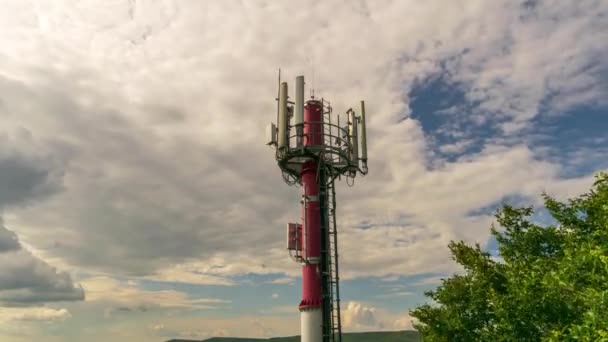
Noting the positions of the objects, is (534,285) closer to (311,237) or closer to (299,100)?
(311,237)

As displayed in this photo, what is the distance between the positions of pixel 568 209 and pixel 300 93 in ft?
84.2

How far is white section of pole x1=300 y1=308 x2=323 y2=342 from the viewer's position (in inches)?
1630

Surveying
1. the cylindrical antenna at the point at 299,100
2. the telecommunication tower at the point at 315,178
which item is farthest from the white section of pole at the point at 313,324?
the cylindrical antenna at the point at 299,100

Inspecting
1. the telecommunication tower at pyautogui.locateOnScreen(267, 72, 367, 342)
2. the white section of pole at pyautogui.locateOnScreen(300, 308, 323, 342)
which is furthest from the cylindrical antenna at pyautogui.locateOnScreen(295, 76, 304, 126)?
the white section of pole at pyautogui.locateOnScreen(300, 308, 323, 342)

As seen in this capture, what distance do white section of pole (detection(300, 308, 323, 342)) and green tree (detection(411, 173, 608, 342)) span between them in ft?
34.4

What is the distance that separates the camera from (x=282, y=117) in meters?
46.2

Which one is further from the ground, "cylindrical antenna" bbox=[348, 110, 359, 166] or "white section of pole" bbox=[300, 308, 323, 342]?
"cylindrical antenna" bbox=[348, 110, 359, 166]

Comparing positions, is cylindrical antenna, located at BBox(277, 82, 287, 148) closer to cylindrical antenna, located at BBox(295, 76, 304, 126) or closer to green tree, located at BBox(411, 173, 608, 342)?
cylindrical antenna, located at BBox(295, 76, 304, 126)

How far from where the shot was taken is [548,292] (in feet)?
111

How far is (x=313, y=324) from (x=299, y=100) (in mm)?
20122

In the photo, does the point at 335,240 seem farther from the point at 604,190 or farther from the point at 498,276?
the point at 604,190

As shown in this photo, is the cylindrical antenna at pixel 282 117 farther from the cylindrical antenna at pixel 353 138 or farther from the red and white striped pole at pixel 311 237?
the cylindrical antenna at pixel 353 138

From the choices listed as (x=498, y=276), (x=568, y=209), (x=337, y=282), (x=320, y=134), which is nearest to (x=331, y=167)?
(x=320, y=134)

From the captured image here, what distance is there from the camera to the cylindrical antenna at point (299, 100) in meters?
44.8
